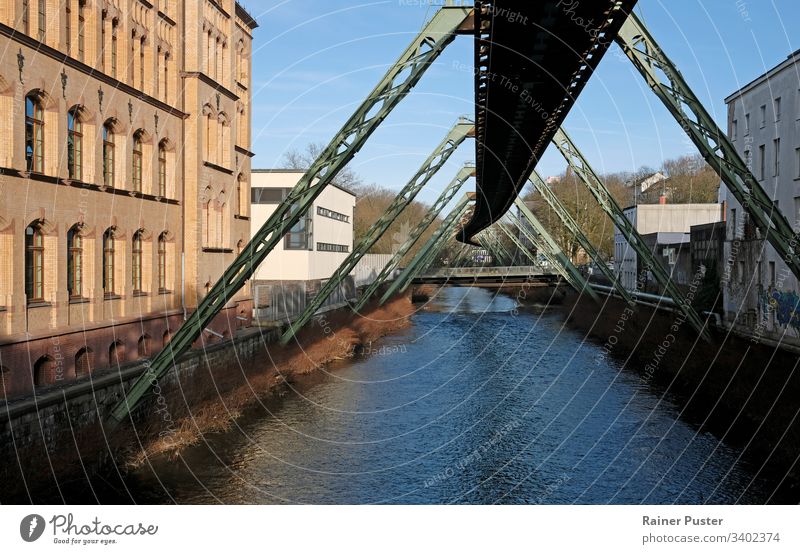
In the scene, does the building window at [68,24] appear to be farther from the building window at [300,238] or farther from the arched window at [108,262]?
the building window at [300,238]

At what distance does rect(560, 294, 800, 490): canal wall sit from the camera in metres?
20.0

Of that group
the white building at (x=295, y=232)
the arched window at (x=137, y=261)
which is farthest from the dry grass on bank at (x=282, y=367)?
the white building at (x=295, y=232)

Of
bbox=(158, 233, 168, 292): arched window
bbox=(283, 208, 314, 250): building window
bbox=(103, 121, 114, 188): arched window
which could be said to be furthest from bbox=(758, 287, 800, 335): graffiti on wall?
bbox=(283, 208, 314, 250): building window

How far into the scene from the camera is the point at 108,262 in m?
24.5

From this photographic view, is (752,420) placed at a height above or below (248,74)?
below

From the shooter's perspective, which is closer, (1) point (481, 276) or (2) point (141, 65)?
(2) point (141, 65)

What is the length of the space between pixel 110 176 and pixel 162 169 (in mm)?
4100

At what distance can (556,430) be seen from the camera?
2336 cm

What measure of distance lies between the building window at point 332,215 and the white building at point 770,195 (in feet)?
97.9

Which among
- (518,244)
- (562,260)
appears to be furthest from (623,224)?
(518,244)

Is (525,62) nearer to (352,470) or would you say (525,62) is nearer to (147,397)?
(352,470)

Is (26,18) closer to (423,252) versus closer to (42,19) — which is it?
(42,19)
